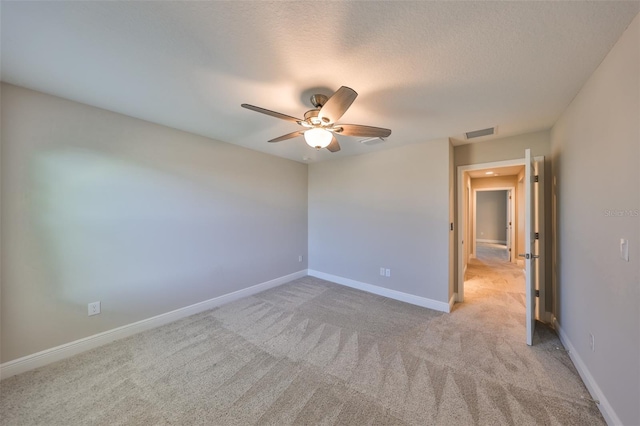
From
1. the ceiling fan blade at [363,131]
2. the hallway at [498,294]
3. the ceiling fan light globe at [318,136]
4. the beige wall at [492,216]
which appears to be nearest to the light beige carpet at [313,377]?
the hallway at [498,294]

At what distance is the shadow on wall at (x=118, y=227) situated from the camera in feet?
6.70

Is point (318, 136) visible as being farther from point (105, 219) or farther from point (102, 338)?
point (102, 338)

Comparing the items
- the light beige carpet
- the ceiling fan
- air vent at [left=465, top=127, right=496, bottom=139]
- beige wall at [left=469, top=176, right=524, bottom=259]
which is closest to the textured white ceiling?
the ceiling fan

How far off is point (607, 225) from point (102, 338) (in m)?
4.41

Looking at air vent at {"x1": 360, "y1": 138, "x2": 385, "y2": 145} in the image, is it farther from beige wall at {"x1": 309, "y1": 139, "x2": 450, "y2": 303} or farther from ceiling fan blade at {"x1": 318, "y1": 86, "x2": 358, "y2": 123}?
ceiling fan blade at {"x1": 318, "y1": 86, "x2": 358, "y2": 123}

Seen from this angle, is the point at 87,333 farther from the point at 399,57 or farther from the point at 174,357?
the point at 399,57

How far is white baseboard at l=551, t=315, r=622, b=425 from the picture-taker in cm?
138

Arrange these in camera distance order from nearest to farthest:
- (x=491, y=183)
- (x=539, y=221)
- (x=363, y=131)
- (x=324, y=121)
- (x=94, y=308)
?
(x=324, y=121)
(x=363, y=131)
(x=94, y=308)
(x=539, y=221)
(x=491, y=183)

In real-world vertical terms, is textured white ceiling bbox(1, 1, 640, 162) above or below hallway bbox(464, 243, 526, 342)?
above

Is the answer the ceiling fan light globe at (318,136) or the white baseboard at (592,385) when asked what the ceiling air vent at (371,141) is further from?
the white baseboard at (592,385)

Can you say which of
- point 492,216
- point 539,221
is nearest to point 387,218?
point 539,221

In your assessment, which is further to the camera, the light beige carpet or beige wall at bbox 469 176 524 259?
beige wall at bbox 469 176 524 259

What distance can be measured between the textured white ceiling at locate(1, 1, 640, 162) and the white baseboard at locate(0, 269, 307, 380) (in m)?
2.34

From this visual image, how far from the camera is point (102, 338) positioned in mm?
2287
